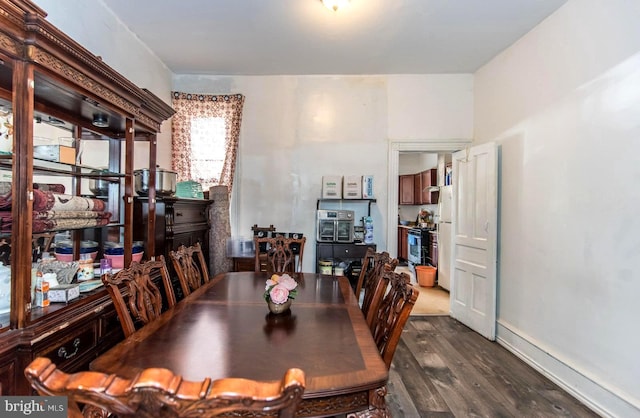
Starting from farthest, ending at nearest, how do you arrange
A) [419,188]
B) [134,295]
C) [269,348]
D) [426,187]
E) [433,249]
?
[419,188] < [426,187] < [433,249] < [134,295] < [269,348]

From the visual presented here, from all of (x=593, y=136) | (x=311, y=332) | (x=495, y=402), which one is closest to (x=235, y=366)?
(x=311, y=332)

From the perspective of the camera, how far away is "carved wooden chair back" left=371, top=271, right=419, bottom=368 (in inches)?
52.6

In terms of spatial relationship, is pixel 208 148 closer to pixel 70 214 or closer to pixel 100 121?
pixel 100 121

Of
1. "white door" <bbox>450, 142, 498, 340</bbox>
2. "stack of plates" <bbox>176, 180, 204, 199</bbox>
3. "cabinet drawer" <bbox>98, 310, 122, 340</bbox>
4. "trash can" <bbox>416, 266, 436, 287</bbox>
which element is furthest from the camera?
"trash can" <bbox>416, 266, 436, 287</bbox>

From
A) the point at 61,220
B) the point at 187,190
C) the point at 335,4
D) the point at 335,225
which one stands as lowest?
the point at 335,225

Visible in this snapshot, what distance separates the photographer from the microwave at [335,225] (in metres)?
4.05

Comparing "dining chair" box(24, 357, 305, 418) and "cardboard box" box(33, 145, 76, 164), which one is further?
"cardboard box" box(33, 145, 76, 164)

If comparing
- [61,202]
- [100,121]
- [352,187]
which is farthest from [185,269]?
[352,187]

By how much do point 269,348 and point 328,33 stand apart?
2.86m

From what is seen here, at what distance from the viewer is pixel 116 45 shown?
2947mm

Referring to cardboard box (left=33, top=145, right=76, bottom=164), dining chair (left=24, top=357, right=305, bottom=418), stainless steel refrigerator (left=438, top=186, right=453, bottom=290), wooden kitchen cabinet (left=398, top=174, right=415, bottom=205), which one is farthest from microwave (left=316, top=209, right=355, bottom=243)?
wooden kitchen cabinet (left=398, top=174, right=415, bottom=205)

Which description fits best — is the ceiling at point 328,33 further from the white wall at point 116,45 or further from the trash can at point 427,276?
the trash can at point 427,276

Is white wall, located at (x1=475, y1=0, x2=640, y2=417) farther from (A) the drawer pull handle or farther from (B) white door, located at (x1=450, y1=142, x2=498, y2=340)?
(A) the drawer pull handle

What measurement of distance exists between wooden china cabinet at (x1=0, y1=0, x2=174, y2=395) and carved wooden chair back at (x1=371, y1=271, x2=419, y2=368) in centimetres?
148
